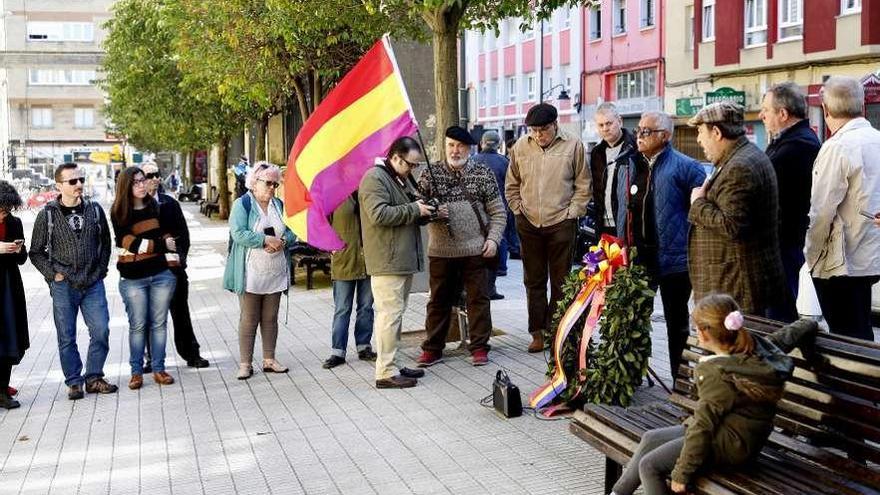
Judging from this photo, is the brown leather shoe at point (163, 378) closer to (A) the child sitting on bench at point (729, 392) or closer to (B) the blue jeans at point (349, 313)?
(B) the blue jeans at point (349, 313)

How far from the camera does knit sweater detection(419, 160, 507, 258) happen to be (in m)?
9.34

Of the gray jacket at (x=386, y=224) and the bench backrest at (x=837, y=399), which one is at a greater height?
the gray jacket at (x=386, y=224)

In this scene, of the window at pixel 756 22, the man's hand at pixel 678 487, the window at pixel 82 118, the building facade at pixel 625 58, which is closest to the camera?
the man's hand at pixel 678 487

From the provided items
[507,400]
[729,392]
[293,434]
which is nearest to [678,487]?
[729,392]

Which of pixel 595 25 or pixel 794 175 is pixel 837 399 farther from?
pixel 595 25

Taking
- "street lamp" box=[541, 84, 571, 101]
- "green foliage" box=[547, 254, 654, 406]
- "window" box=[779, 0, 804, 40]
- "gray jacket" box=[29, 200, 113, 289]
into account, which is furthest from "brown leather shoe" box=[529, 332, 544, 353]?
"street lamp" box=[541, 84, 571, 101]

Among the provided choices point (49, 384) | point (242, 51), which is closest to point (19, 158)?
point (242, 51)

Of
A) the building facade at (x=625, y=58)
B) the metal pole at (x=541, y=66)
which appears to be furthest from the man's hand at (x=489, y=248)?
the metal pole at (x=541, y=66)

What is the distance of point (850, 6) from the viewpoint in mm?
30047

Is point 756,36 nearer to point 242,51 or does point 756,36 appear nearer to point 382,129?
point 242,51

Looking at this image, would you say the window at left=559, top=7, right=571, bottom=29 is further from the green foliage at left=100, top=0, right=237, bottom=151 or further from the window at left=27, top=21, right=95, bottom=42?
the window at left=27, top=21, right=95, bottom=42

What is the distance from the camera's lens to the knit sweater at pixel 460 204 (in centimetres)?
934

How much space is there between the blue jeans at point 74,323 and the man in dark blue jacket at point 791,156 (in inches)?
205

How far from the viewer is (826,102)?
6.57m
